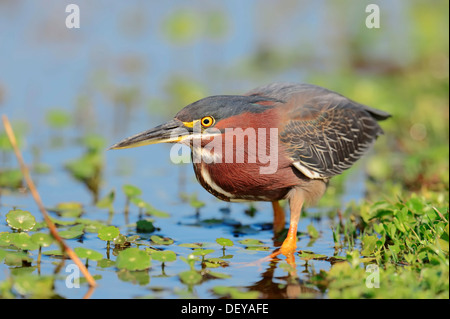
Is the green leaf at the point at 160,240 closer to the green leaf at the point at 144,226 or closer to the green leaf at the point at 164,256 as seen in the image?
the green leaf at the point at 144,226

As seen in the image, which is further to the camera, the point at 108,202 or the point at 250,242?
the point at 108,202

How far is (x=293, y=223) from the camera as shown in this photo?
5.99m

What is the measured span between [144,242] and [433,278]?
92.9 inches

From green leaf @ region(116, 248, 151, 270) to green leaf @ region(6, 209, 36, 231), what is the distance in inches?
33.3

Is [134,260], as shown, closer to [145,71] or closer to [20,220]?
[20,220]

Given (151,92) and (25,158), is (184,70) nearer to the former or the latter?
(151,92)

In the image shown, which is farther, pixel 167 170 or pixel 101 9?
pixel 101 9

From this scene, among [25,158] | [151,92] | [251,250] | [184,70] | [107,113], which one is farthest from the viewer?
[184,70]

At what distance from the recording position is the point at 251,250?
5801 millimetres

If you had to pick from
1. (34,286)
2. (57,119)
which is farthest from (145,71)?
(34,286)

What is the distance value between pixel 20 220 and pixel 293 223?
219cm

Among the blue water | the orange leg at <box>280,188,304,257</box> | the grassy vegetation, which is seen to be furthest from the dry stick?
the orange leg at <box>280,188,304,257</box>

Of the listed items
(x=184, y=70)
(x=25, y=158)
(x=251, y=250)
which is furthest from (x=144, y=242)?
(x=184, y=70)

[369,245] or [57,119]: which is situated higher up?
[57,119]
